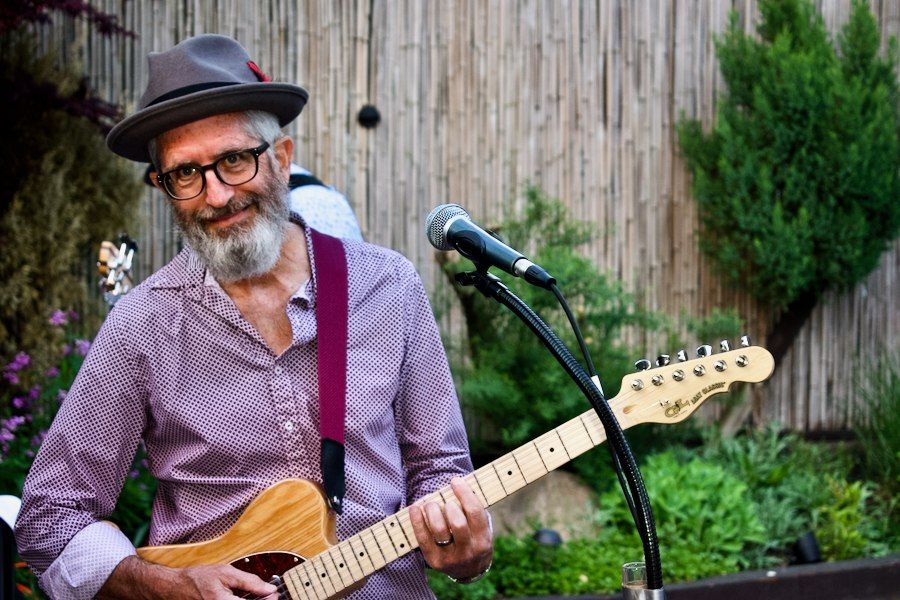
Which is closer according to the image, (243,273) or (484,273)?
(484,273)

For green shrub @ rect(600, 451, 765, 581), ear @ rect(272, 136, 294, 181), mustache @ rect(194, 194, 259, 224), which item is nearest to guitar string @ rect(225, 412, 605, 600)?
mustache @ rect(194, 194, 259, 224)

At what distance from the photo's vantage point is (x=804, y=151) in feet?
19.2

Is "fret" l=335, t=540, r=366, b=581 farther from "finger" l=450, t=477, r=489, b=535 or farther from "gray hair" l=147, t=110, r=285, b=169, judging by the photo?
"gray hair" l=147, t=110, r=285, b=169

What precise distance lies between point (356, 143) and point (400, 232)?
55 cm

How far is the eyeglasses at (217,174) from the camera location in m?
2.61

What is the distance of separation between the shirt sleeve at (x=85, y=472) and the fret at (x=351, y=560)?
51 centimetres

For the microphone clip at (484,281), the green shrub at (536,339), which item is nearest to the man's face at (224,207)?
the microphone clip at (484,281)

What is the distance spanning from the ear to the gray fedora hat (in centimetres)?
7

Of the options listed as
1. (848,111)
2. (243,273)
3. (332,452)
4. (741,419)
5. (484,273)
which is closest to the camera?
(484,273)

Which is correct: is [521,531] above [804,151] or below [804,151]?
below

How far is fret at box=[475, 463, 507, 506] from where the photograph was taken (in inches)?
94.1

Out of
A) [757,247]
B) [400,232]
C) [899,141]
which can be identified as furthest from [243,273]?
[899,141]

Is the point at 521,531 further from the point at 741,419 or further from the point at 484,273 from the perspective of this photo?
the point at 484,273

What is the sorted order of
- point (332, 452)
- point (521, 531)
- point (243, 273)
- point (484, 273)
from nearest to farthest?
point (484, 273), point (332, 452), point (243, 273), point (521, 531)
